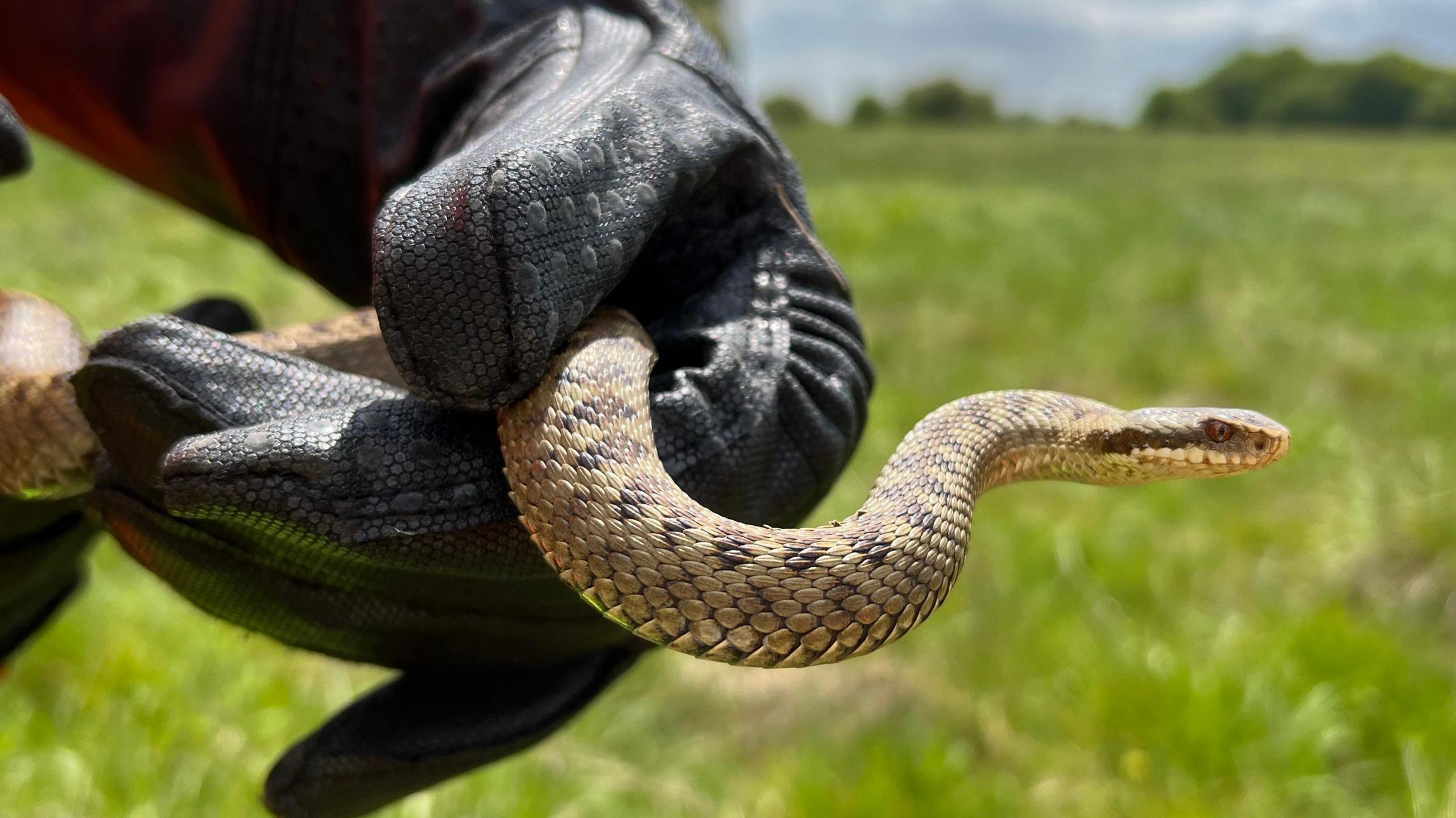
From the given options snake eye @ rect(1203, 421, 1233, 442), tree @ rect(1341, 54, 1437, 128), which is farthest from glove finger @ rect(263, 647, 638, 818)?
tree @ rect(1341, 54, 1437, 128)

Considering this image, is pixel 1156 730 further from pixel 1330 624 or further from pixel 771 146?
pixel 771 146

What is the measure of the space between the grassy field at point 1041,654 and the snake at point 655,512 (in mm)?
2011

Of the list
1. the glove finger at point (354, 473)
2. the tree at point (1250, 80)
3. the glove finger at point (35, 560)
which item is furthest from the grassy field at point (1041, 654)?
the tree at point (1250, 80)

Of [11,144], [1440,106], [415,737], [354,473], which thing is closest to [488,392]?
[354,473]

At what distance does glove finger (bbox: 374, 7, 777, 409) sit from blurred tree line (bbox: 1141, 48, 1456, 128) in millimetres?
23716

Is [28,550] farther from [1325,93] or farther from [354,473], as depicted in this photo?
[1325,93]

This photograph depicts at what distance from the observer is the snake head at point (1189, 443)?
2234mm

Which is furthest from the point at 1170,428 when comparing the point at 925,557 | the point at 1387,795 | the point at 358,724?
the point at 1387,795

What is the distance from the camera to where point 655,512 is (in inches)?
66.0

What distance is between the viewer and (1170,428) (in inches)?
89.0

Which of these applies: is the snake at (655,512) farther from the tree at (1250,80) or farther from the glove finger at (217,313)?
the tree at (1250,80)

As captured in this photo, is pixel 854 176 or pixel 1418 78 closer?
pixel 854 176

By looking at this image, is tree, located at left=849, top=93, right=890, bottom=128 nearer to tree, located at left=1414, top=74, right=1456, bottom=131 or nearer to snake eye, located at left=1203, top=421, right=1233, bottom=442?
tree, located at left=1414, top=74, right=1456, bottom=131

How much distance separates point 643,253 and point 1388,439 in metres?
6.21
